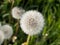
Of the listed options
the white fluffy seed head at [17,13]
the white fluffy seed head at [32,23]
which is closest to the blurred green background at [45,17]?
the white fluffy seed head at [17,13]

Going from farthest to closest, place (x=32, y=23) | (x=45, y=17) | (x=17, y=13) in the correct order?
(x=45, y=17), (x=17, y=13), (x=32, y=23)

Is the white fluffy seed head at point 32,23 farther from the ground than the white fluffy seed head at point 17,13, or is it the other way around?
the white fluffy seed head at point 17,13

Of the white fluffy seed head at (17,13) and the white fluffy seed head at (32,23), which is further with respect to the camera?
the white fluffy seed head at (17,13)

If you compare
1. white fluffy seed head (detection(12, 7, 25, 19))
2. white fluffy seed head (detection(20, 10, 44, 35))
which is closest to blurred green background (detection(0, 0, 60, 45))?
white fluffy seed head (detection(12, 7, 25, 19))

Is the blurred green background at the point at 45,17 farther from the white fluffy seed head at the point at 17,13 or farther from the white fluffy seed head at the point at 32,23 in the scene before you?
the white fluffy seed head at the point at 32,23

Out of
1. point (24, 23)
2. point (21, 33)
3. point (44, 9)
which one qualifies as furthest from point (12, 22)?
point (24, 23)

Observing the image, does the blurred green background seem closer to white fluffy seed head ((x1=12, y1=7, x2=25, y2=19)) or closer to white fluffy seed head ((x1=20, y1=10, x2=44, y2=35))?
white fluffy seed head ((x1=12, y1=7, x2=25, y2=19))

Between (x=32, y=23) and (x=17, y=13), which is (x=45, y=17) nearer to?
(x=17, y=13)

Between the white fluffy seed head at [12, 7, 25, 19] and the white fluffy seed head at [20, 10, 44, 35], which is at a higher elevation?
the white fluffy seed head at [12, 7, 25, 19]

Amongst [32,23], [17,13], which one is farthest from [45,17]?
[32,23]
